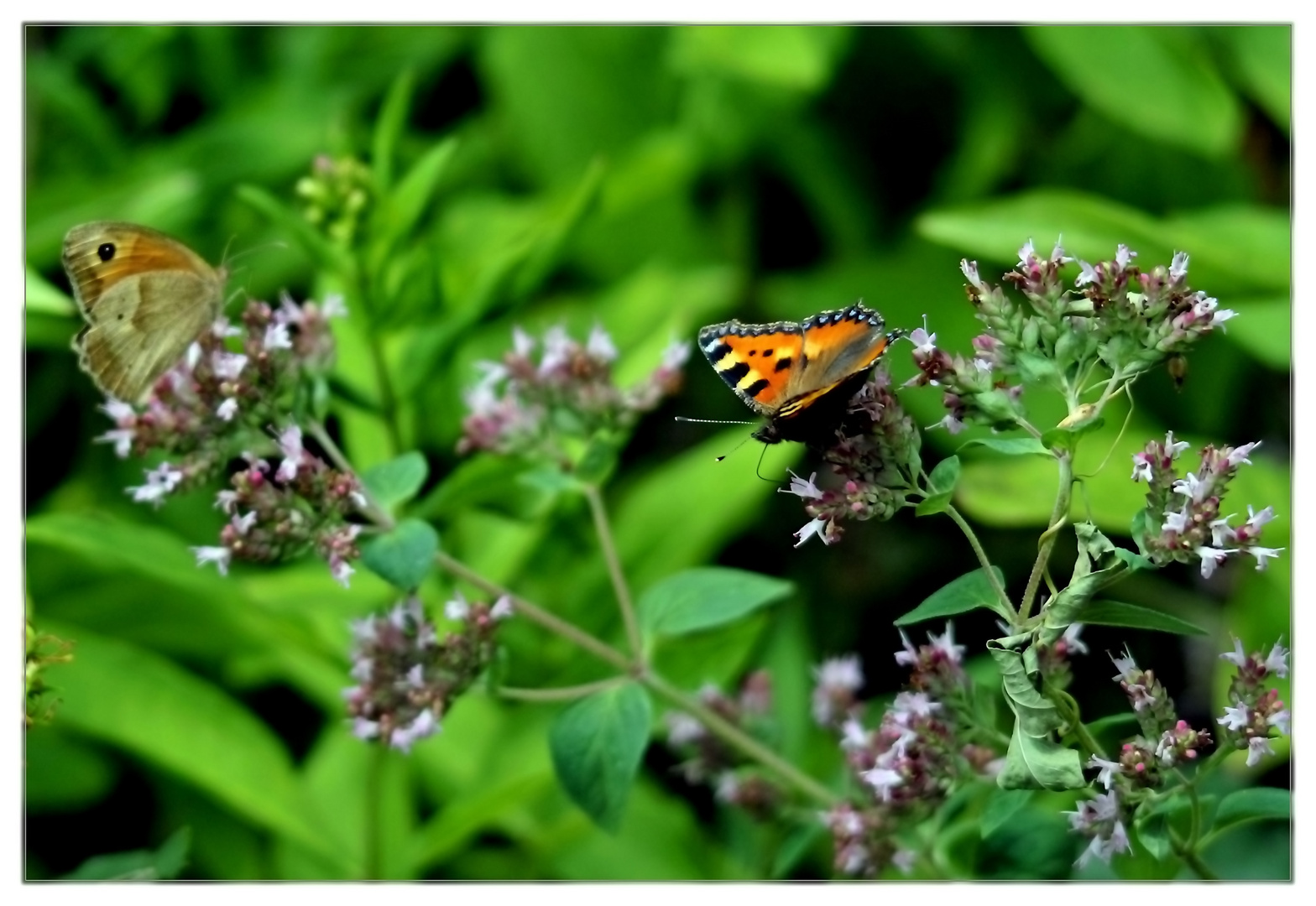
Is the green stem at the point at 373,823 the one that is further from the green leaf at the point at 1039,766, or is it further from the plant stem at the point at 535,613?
the green leaf at the point at 1039,766

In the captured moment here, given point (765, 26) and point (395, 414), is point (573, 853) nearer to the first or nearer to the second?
point (395, 414)

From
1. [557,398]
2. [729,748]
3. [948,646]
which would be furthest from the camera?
[729,748]

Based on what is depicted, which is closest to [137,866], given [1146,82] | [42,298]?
[42,298]

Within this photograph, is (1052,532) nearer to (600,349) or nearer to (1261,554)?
(1261,554)

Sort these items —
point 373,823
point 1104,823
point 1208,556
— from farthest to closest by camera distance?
point 373,823
point 1104,823
point 1208,556

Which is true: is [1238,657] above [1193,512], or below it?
below

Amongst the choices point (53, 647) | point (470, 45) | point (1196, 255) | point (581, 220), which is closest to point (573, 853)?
point (53, 647)
